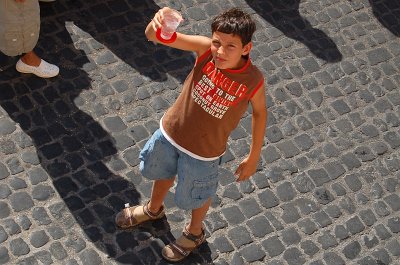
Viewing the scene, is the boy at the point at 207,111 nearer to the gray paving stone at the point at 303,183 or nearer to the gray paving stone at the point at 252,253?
the gray paving stone at the point at 252,253

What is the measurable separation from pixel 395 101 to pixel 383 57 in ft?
2.15

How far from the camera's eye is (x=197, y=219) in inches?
225

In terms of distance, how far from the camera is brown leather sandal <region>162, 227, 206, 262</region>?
Result: 5.76 metres

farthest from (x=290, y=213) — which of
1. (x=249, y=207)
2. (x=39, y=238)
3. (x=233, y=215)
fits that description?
(x=39, y=238)

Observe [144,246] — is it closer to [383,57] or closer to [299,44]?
[299,44]

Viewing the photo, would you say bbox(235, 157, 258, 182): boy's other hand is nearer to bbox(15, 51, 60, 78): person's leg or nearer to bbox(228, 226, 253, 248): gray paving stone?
bbox(228, 226, 253, 248): gray paving stone

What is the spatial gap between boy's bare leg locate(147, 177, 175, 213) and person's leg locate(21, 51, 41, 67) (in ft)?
5.95

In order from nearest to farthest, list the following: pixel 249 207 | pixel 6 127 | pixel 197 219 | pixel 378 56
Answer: pixel 197 219, pixel 249 207, pixel 6 127, pixel 378 56

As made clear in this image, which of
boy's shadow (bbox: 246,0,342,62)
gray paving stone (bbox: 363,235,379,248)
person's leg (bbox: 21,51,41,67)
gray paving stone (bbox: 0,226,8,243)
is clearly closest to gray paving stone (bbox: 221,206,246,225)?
gray paving stone (bbox: 363,235,379,248)

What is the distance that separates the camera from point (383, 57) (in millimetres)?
8008

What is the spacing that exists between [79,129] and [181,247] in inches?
56.8

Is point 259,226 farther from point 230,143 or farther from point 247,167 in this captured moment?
point 247,167

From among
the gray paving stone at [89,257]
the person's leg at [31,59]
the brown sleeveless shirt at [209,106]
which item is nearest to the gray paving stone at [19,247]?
the gray paving stone at [89,257]

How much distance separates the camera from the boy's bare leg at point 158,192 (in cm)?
568
